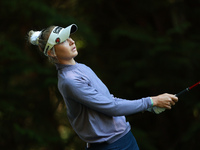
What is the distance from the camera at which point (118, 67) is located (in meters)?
5.00

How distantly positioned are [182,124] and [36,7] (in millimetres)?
2886

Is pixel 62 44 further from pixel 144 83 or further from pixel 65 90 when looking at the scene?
pixel 144 83

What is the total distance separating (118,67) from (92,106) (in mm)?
3132

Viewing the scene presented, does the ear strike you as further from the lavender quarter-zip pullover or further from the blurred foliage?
the blurred foliage

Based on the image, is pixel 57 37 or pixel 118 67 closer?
pixel 57 37

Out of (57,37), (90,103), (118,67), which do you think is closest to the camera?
(90,103)

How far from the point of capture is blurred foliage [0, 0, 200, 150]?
4.25 m

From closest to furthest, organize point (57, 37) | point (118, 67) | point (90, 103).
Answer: point (90, 103)
point (57, 37)
point (118, 67)

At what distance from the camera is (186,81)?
4.21m

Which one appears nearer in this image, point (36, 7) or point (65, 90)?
point (65, 90)

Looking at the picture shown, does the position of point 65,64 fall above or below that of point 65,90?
above

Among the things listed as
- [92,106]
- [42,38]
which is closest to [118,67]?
[42,38]

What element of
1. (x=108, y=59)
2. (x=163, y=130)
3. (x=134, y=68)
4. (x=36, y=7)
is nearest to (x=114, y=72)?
(x=108, y=59)

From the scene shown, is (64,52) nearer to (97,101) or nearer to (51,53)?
(51,53)
